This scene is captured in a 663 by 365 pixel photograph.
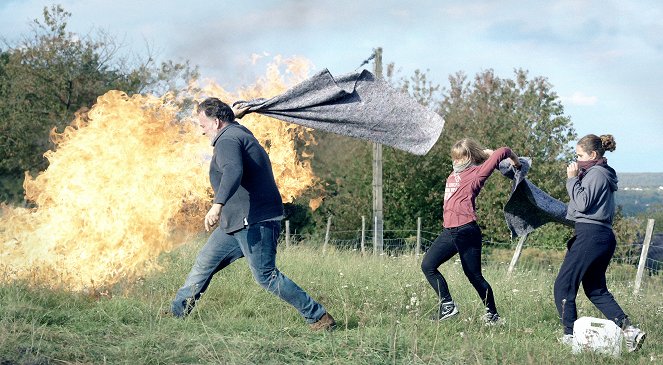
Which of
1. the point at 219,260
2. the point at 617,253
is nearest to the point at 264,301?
the point at 219,260

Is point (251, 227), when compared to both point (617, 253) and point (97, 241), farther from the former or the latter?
point (617, 253)

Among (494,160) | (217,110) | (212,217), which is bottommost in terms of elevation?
(212,217)

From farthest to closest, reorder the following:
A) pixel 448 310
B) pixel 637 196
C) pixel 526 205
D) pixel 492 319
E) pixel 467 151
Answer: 1. pixel 637 196
2. pixel 526 205
3. pixel 467 151
4. pixel 448 310
5. pixel 492 319

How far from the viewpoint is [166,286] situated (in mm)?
7988

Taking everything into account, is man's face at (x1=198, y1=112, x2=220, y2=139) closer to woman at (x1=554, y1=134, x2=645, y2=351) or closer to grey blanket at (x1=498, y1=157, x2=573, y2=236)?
grey blanket at (x1=498, y1=157, x2=573, y2=236)

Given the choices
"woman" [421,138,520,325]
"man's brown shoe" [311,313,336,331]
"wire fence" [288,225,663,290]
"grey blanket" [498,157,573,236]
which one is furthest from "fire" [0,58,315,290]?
"wire fence" [288,225,663,290]

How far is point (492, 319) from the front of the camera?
22.0ft

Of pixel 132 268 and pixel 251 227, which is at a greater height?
pixel 251 227

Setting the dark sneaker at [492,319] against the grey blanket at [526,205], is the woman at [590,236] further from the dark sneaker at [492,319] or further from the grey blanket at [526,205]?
the grey blanket at [526,205]

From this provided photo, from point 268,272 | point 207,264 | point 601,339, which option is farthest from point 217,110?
point 601,339

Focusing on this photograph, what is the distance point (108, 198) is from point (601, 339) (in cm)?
457

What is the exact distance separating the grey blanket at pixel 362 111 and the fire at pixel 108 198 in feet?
4.11

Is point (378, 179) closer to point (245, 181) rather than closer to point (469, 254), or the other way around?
point (469, 254)

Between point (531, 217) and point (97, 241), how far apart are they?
415cm
